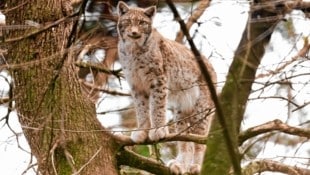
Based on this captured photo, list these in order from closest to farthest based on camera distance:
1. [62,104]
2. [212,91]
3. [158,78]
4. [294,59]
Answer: [212,91], [294,59], [62,104], [158,78]

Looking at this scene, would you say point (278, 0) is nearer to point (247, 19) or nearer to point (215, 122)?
point (247, 19)

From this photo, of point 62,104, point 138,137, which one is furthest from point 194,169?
point 62,104

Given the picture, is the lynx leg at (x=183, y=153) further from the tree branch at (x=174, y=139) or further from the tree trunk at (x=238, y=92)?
the tree trunk at (x=238, y=92)

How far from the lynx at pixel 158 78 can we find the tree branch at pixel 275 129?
1.29 m

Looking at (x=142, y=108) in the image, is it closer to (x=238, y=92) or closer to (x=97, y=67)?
(x=97, y=67)

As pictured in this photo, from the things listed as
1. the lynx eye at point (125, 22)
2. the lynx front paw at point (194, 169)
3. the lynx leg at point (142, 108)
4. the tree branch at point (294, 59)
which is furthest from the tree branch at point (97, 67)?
the tree branch at point (294, 59)

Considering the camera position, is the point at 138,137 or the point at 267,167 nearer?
→ the point at 267,167

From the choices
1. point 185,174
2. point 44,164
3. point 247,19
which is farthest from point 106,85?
point 247,19

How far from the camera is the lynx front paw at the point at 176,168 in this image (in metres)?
6.70

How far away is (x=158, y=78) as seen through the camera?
7.30 meters

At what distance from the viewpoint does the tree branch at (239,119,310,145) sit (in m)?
5.64

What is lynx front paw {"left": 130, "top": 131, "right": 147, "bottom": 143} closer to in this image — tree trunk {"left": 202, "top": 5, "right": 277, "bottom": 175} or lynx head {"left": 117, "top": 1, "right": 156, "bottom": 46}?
lynx head {"left": 117, "top": 1, "right": 156, "bottom": 46}

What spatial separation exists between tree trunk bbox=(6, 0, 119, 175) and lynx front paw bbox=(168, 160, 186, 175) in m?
0.63

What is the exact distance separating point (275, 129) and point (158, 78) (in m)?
1.87
